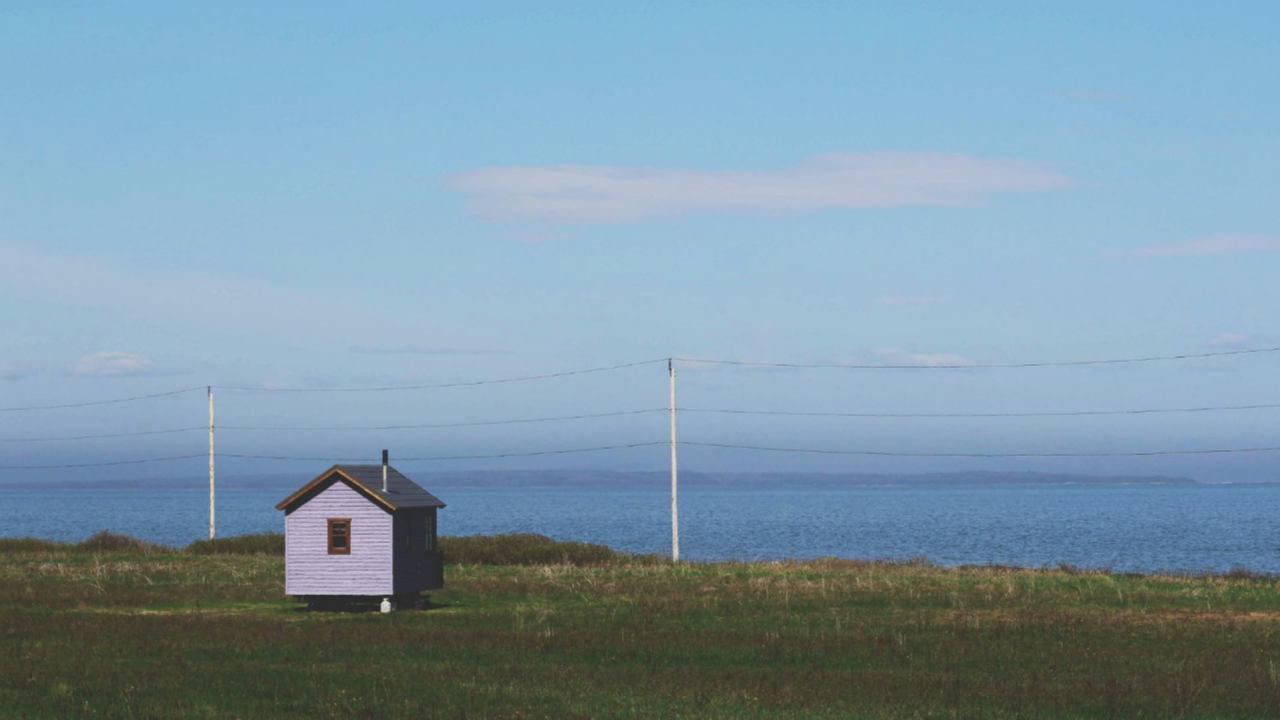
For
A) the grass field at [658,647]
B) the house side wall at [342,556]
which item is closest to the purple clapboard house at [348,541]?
the house side wall at [342,556]

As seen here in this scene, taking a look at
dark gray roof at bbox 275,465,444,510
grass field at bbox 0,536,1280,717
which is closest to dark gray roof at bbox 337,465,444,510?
dark gray roof at bbox 275,465,444,510

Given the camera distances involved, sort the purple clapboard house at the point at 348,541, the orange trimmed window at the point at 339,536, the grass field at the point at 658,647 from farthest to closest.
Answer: the orange trimmed window at the point at 339,536 < the purple clapboard house at the point at 348,541 < the grass field at the point at 658,647

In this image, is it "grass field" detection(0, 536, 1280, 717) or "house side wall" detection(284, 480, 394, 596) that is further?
"house side wall" detection(284, 480, 394, 596)

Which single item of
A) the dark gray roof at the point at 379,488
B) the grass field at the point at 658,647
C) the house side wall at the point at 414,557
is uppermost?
the dark gray roof at the point at 379,488

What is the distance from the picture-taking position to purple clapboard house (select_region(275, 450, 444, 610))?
137 ft

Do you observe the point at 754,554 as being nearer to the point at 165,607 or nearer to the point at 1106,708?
the point at 165,607

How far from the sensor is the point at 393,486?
4394 centimetres

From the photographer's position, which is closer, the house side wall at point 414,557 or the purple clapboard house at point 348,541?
the purple clapboard house at point 348,541

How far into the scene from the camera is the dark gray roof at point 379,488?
138 ft

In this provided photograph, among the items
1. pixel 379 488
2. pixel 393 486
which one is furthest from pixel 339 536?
pixel 393 486

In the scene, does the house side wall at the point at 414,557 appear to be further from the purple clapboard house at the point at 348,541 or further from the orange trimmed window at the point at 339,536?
the orange trimmed window at the point at 339,536

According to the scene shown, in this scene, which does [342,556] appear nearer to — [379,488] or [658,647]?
[379,488]

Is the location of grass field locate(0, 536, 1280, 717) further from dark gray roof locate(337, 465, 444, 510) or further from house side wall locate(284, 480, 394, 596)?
dark gray roof locate(337, 465, 444, 510)

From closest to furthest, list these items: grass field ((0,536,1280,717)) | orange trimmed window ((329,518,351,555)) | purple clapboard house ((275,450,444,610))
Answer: grass field ((0,536,1280,717))
purple clapboard house ((275,450,444,610))
orange trimmed window ((329,518,351,555))
